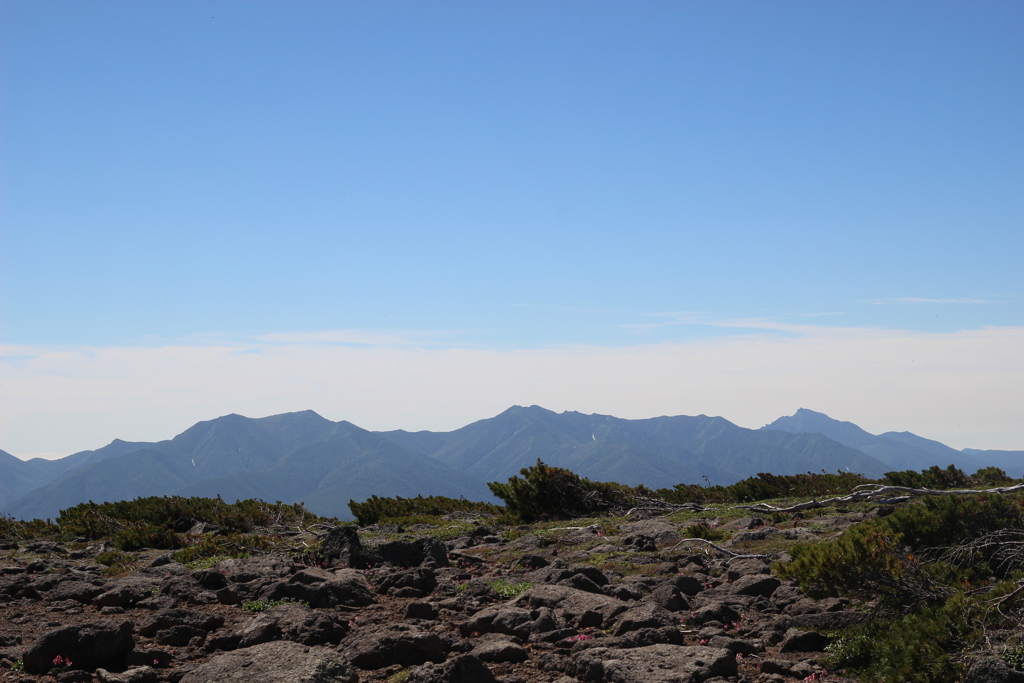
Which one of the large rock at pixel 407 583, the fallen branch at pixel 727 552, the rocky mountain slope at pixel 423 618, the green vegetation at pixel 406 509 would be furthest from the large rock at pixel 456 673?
the green vegetation at pixel 406 509

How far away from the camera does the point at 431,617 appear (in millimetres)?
11727

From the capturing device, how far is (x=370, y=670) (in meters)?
8.95

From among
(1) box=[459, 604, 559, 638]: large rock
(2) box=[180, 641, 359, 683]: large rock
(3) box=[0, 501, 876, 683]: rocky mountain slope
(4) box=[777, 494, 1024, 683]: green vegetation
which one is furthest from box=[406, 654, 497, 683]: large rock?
(4) box=[777, 494, 1024, 683]: green vegetation

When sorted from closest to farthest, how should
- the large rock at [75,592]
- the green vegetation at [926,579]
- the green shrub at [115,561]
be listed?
the green vegetation at [926,579]
the large rock at [75,592]
the green shrub at [115,561]

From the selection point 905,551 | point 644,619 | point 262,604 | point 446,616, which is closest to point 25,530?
point 262,604

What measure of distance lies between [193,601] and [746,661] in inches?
384

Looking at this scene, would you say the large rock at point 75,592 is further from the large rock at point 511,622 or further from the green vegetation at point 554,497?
the green vegetation at point 554,497

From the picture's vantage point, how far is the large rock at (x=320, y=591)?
12.5 m

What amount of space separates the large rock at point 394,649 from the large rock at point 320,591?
3.13 metres

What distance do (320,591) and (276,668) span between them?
4625 mm

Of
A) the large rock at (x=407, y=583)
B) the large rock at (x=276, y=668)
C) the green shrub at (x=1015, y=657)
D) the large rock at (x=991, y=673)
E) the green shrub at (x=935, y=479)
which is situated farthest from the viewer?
the green shrub at (x=935, y=479)

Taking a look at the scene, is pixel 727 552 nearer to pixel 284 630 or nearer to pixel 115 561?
pixel 284 630

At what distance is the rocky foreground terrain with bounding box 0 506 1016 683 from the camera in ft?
27.5

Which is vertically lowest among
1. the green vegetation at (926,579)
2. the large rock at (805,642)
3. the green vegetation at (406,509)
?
the green vegetation at (406,509)
